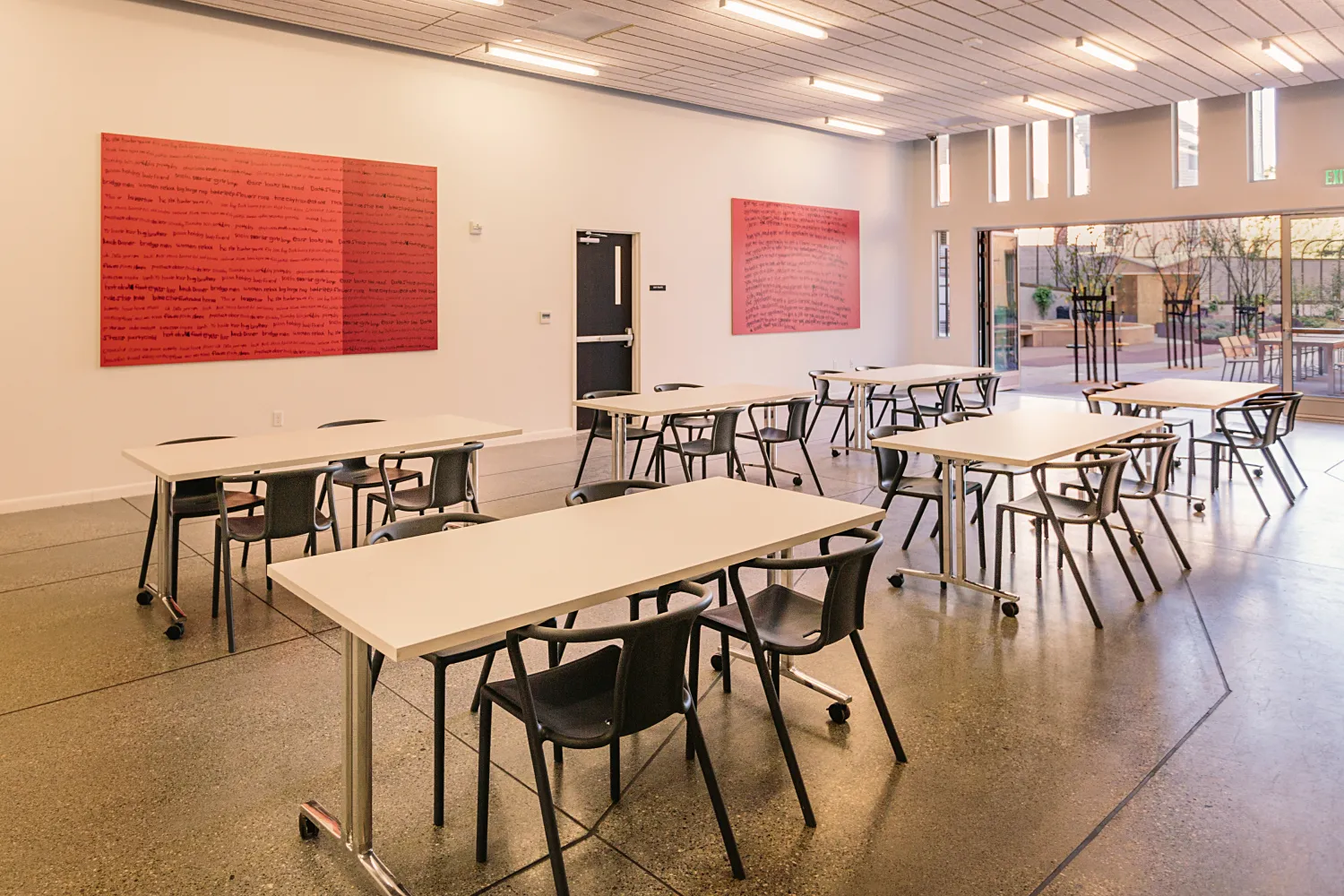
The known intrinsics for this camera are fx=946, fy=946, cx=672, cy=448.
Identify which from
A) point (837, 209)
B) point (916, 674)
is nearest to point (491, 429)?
point (916, 674)

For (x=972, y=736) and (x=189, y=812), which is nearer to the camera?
(x=189, y=812)

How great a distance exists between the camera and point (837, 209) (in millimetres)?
11594

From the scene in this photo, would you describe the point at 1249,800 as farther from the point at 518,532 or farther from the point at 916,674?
the point at 518,532

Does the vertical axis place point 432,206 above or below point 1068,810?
above

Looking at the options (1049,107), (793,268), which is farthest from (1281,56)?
(793,268)

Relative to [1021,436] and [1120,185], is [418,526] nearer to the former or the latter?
[1021,436]

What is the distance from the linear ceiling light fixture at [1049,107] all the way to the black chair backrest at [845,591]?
27.6ft

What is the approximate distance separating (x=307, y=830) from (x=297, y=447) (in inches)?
87.9

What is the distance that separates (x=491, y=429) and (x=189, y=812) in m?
2.64

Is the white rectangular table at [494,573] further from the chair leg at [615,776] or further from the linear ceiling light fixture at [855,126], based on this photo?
the linear ceiling light fixture at [855,126]

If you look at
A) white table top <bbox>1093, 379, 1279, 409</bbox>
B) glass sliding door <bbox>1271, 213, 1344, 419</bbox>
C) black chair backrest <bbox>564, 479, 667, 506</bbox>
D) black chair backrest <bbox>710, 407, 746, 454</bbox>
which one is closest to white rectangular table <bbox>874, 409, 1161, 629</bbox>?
white table top <bbox>1093, 379, 1279, 409</bbox>

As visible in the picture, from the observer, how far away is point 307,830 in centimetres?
239

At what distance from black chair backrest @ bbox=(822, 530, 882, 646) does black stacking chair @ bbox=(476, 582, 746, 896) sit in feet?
1.33

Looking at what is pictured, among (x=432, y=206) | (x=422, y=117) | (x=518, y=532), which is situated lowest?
(x=518, y=532)
